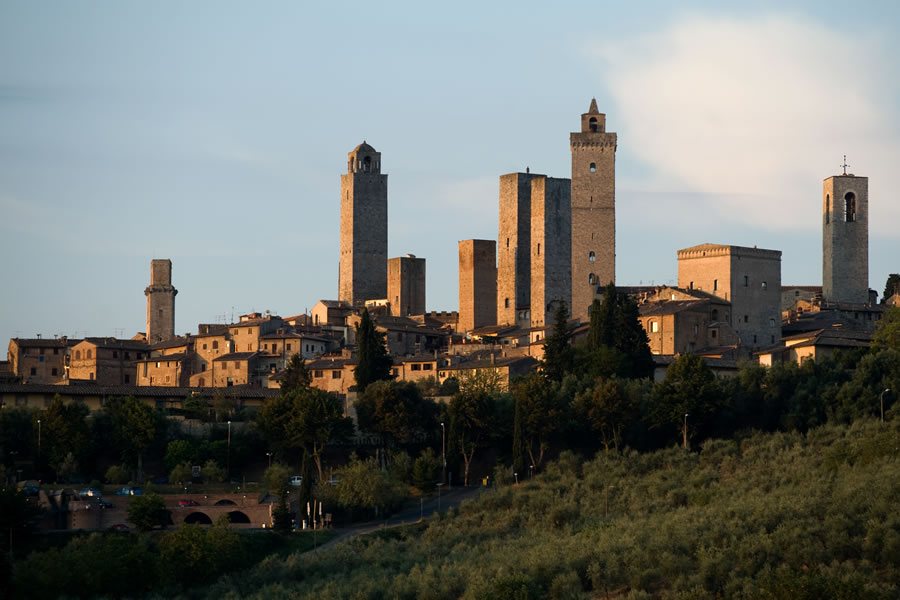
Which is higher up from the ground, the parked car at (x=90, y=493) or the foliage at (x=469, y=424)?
the foliage at (x=469, y=424)

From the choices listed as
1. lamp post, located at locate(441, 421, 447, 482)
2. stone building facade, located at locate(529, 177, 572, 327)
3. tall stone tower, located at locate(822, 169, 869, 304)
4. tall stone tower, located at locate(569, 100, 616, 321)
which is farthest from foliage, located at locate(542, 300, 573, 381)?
tall stone tower, located at locate(822, 169, 869, 304)

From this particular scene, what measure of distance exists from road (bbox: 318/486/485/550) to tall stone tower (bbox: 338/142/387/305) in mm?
36241

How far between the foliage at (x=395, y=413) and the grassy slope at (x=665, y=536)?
5713 millimetres

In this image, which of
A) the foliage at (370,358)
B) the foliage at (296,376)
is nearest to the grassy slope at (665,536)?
the foliage at (370,358)

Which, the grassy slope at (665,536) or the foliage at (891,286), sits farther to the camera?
the foliage at (891,286)

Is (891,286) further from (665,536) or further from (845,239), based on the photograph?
(665,536)

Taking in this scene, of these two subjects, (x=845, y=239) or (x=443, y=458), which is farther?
(x=845, y=239)

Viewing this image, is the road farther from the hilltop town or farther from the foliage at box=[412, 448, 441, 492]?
the hilltop town

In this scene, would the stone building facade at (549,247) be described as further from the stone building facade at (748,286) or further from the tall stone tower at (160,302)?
the tall stone tower at (160,302)

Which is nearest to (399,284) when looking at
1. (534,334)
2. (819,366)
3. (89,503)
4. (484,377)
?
(534,334)

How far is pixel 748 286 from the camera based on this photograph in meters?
85.0

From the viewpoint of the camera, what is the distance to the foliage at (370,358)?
248ft

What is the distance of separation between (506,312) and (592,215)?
6.22m

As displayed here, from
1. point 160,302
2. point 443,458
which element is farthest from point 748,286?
point 160,302
